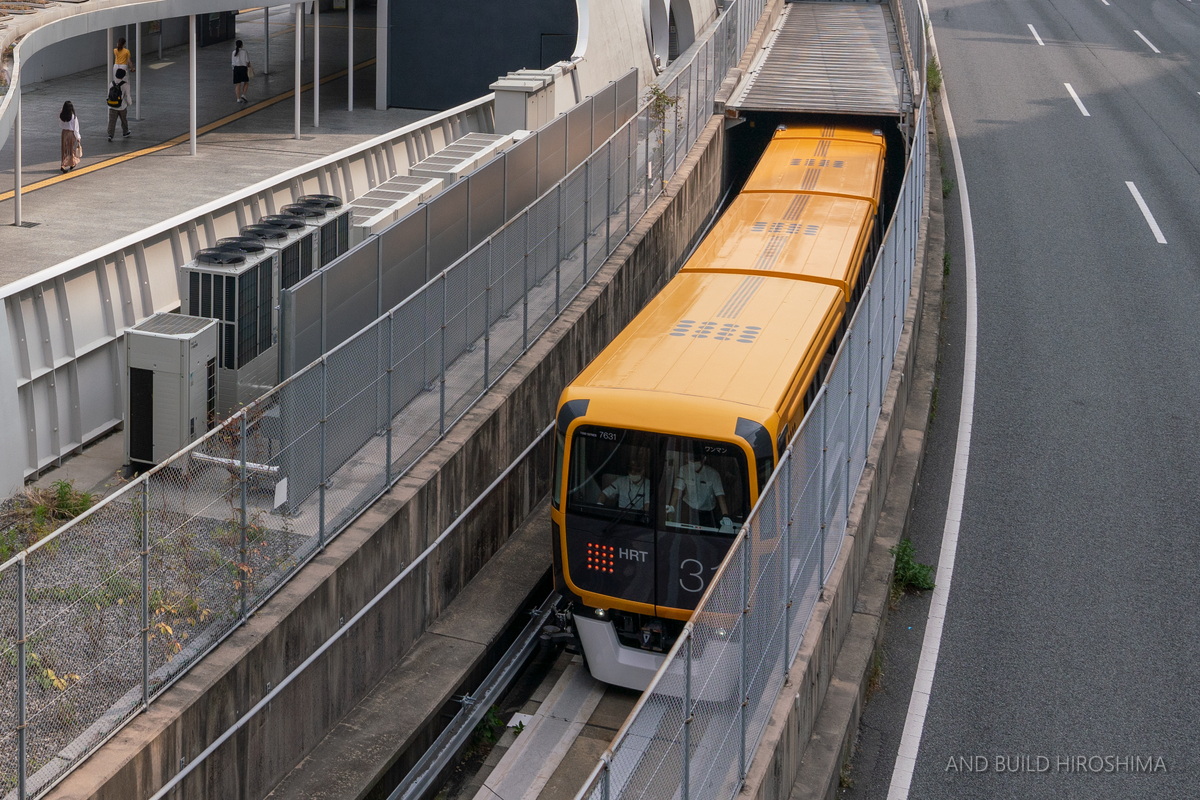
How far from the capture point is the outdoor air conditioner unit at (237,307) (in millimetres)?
14062

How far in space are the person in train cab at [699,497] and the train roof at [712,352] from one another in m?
0.39

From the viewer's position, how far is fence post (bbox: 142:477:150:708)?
9203 millimetres

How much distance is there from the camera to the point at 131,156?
23.0 meters

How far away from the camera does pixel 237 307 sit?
14.2 meters

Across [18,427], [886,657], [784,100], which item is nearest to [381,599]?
[18,427]

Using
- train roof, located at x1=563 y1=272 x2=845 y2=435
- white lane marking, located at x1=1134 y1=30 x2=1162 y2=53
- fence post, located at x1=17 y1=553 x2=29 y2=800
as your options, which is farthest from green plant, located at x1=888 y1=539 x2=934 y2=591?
white lane marking, located at x1=1134 y1=30 x2=1162 y2=53

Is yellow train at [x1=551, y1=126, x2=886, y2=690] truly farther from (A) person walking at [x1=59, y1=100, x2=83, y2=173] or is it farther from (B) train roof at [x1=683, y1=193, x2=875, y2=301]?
(A) person walking at [x1=59, y1=100, x2=83, y2=173]

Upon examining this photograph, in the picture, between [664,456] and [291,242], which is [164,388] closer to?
[291,242]

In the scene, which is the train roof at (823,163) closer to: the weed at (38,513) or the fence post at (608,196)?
the fence post at (608,196)

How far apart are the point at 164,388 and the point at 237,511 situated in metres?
3.15

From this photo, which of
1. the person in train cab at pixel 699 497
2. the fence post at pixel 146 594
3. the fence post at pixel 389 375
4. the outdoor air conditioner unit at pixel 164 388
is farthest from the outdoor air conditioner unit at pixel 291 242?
the fence post at pixel 146 594

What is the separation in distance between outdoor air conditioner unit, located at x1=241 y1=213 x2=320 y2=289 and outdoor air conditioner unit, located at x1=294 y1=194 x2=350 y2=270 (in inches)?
6.6

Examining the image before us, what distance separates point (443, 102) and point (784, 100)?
7.25 m

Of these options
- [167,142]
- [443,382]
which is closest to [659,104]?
[167,142]
